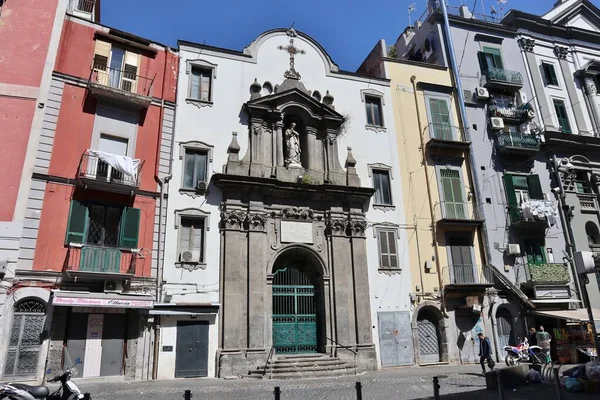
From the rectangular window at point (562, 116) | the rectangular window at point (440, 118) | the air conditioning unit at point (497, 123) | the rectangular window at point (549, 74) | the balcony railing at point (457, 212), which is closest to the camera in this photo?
the balcony railing at point (457, 212)

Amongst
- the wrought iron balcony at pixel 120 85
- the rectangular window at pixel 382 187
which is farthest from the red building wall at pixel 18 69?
the rectangular window at pixel 382 187

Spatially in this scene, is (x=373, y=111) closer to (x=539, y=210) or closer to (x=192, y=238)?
(x=539, y=210)

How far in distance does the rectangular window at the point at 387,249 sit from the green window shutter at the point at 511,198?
6.62 metres

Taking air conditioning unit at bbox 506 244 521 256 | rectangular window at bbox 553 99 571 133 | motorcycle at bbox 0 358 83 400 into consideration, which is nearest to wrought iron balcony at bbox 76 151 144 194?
motorcycle at bbox 0 358 83 400

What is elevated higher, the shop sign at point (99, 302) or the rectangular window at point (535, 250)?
the rectangular window at point (535, 250)

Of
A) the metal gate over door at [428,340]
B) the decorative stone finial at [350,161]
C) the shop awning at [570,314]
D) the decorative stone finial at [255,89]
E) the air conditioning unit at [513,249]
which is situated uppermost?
the decorative stone finial at [255,89]

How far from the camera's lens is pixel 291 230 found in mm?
18328

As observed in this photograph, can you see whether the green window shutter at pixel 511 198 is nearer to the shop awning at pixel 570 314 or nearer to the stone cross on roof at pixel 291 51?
the shop awning at pixel 570 314

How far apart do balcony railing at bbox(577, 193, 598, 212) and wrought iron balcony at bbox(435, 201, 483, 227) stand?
22.5ft

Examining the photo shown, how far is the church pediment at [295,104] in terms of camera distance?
19391mm

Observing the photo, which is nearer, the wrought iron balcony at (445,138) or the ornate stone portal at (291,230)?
the ornate stone portal at (291,230)

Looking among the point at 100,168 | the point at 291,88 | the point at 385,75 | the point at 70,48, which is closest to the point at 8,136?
the point at 100,168

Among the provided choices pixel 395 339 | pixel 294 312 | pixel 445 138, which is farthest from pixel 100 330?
pixel 445 138

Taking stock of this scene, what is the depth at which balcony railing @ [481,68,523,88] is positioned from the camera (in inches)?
943
